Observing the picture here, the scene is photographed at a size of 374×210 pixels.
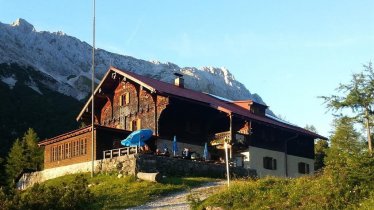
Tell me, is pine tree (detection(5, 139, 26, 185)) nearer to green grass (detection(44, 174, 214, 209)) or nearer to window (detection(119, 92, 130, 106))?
window (detection(119, 92, 130, 106))

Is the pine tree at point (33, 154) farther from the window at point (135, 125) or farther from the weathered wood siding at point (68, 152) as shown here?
the window at point (135, 125)

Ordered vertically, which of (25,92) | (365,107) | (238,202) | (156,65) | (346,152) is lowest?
(238,202)

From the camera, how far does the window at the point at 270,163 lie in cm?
4841

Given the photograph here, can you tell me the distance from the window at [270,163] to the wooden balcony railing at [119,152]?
14.6 meters

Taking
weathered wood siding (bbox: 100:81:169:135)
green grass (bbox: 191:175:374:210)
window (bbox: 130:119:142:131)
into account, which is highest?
weathered wood siding (bbox: 100:81:169:135)

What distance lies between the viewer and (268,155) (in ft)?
160

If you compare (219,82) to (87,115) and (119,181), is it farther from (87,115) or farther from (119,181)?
(119,181)

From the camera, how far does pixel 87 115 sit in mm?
54375

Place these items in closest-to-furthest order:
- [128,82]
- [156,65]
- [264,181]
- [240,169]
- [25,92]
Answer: [264,181] → [240,169] → [128,82] → [25,92] → [156,65]

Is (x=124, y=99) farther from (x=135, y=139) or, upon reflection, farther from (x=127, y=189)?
(x=127, y=189)

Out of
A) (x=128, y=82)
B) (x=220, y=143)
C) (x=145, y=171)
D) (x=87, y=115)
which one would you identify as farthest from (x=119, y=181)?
(x=87, y=115)

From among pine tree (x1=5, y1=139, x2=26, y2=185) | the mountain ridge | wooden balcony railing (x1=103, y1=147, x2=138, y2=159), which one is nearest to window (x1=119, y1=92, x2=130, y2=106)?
wooden balcony railing (x1=103, y1=147, x2=138, y2=159)

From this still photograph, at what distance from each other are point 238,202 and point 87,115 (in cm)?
3550

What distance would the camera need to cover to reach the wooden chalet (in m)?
44.1
